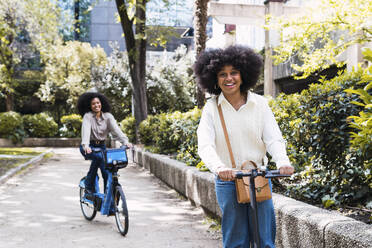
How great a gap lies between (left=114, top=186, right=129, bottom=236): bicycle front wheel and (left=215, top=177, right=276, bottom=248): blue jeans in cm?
258

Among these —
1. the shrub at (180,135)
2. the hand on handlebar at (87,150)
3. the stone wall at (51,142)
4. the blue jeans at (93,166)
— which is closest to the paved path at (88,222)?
the blue jeans at (93,166)

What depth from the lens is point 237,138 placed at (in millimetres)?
2875

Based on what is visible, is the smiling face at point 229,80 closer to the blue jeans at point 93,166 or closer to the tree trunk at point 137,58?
the blue jeans at point 93,166

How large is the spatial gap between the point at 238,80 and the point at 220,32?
2661 cm

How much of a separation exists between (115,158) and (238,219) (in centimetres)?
294

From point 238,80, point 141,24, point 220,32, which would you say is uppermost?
point 220,32

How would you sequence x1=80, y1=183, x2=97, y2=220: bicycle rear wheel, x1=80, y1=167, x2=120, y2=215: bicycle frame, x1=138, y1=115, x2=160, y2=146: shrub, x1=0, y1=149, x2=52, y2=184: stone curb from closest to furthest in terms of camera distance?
x1=80, y1=167, x2=120, y2=215: bicycle frame, x1=80, y1=183, x2=97, y2=220: bicycle rear wheel, x1=0, y1=149, x2=52, y2=184: stone curb, x1=138, y1=115, x2=160, y2=146: shrub

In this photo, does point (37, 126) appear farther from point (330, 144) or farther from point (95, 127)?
point (330, 144)

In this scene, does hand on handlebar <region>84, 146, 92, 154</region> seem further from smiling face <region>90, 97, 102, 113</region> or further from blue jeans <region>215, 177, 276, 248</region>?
blue jeans <region>215, 177, 276, 248</region>

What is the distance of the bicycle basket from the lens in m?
5.44

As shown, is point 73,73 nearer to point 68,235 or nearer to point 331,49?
point 331,49

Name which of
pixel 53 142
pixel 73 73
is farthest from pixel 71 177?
pixel 73 73

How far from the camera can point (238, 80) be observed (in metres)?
3.01

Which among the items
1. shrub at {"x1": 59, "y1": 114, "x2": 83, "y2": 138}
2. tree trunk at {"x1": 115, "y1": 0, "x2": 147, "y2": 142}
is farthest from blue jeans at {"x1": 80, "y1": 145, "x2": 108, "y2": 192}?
shrub at {"x1": 59, "y1": 114, "x2": 83, "y2": 138}
